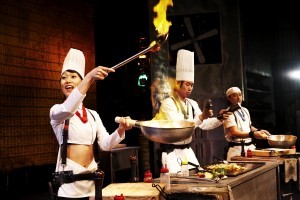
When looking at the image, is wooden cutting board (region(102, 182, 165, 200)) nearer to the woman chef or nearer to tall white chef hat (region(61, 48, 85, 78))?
the woman chef

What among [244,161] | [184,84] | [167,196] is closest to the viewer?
[167,196]

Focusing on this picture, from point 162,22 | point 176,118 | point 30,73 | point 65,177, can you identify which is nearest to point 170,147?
point 176,118

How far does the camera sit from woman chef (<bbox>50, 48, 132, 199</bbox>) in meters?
3.48

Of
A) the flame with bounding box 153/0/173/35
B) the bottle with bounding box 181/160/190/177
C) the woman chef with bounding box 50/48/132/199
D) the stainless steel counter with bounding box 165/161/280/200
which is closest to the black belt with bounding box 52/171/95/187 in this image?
the woman chef with bounding box 50/48/132/199

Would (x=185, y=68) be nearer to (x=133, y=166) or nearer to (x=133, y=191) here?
(x=133, y=166)

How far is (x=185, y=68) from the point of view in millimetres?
6000

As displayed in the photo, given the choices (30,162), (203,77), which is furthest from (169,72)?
(30,162)

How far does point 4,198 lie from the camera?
952 cm

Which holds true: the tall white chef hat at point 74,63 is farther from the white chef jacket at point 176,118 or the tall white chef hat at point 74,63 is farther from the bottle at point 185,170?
the white chef jacket at point 176,118

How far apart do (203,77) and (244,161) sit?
4401mm

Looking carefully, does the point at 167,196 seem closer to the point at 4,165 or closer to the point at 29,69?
the point at 4,165

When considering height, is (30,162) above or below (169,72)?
below

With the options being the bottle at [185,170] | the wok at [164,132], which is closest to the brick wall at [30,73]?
the bottle at [185,170]

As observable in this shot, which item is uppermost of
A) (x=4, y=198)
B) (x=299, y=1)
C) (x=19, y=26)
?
(x=299, y=1)
